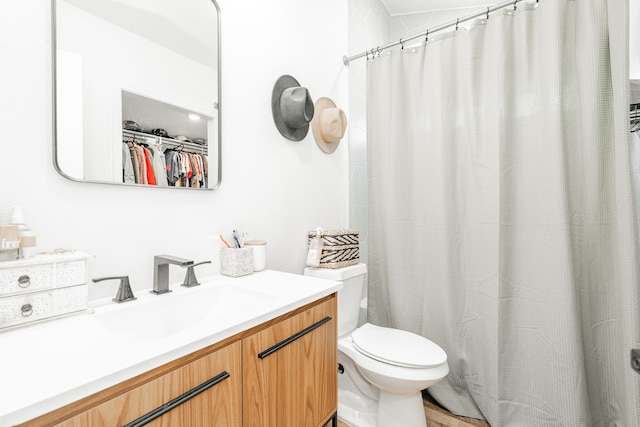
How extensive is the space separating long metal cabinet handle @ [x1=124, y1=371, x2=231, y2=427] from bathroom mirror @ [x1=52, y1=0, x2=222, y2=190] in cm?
68

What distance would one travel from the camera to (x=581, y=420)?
130 centimetres

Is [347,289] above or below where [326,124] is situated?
below

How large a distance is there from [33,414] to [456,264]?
1.71m

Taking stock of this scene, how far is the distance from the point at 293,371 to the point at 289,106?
47.2 inches

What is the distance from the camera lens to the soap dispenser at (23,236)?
728 millimetres

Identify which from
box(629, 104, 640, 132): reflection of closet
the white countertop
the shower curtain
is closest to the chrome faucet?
the white countertop

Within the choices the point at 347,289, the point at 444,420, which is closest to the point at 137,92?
the point at 347,289

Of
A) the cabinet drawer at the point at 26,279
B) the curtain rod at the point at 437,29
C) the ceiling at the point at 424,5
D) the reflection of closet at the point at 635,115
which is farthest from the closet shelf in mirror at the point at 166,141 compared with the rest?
the ceiling at the point at 424,5

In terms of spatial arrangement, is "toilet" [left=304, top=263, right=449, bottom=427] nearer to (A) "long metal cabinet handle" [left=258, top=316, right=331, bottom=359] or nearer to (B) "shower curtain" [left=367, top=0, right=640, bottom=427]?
(B) "shower curtain" [left=367, top=0, right=640, bottom=427]

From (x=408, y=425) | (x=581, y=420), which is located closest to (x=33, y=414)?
(x=408, y=425)

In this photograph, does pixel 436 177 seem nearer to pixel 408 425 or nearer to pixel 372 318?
pixel 372 318

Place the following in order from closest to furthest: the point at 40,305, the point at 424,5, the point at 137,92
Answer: the point at 40,305
the point at 137,92
the point at 424,5

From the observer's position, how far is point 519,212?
58.1 inches

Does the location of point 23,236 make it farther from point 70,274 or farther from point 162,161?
point 162,161
